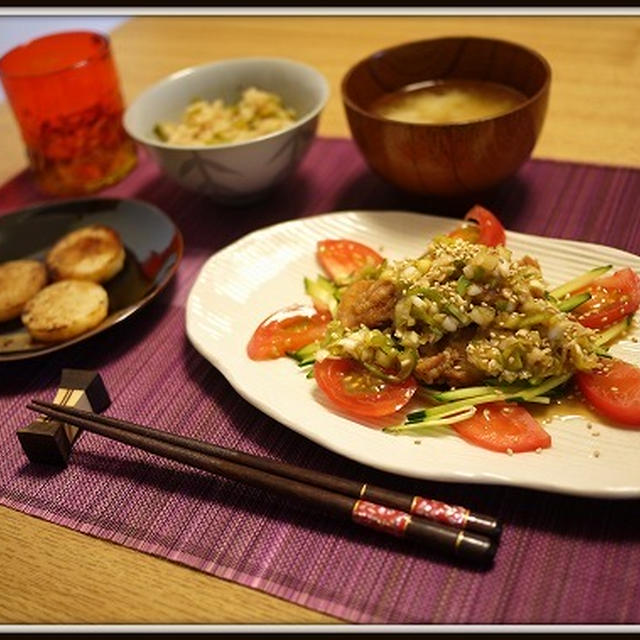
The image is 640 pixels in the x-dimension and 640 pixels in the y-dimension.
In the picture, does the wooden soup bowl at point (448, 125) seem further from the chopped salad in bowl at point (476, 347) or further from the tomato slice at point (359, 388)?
the tomato slice at point (359, 388)

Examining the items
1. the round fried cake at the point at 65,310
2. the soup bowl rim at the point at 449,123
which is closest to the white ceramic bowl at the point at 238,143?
the soup bowl rim at the point at 449,123

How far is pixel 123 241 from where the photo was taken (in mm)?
2035

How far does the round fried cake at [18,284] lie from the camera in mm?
1819

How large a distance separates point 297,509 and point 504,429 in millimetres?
381

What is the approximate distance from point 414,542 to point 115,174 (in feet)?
5.55

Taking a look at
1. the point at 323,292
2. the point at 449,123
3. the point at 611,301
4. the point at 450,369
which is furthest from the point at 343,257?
the point at 611,301

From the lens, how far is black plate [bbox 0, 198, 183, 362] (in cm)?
176

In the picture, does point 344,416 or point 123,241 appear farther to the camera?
point 123,241

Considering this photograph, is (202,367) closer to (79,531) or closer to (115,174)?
(79,531)

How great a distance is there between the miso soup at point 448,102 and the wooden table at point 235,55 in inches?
11.1

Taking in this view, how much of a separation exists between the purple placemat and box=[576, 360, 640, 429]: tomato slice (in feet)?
0.49

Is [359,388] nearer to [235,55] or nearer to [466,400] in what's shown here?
[466,400]

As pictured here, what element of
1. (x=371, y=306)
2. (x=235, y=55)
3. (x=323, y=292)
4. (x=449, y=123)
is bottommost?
(x=235, y=55)

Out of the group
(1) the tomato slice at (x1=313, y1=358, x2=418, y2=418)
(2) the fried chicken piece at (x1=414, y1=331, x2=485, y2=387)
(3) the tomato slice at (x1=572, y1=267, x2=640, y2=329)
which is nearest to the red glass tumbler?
(1) the tomato slice at (x1=313, y1=358, x2=418, y2=418)
